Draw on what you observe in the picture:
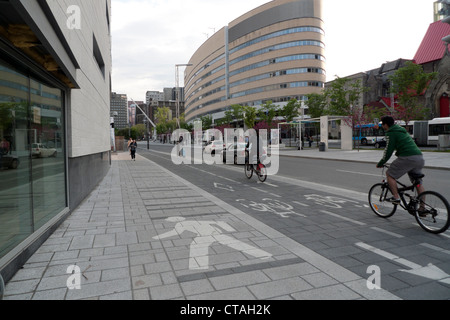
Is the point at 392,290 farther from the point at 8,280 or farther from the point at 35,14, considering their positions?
the point at 35,14

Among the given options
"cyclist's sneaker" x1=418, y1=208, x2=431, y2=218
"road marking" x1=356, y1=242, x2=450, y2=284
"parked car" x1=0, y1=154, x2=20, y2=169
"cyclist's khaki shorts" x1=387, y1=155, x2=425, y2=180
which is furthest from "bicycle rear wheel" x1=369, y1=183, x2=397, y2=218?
"parked car" x1=0, y1=154, x2=20, y2=169

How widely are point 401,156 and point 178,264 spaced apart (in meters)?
4.34

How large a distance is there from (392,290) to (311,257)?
1.07 m

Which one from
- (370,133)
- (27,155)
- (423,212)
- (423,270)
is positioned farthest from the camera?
(370,133)

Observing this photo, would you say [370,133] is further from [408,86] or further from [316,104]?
[316,104]

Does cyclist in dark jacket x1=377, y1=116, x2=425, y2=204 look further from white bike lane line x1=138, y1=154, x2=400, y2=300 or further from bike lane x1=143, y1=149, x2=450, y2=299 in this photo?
white bike lane line x1=138, y1=154, x2=400, y2=300

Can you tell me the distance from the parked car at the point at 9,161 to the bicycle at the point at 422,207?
6099 millimetres

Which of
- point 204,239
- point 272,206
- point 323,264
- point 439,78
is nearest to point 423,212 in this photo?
point 323,264

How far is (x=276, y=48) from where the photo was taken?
71.2m

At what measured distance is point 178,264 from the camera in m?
3.87

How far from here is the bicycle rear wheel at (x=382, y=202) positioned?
5.96 metres

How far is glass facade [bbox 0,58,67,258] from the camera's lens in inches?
142

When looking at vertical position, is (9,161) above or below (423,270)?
above

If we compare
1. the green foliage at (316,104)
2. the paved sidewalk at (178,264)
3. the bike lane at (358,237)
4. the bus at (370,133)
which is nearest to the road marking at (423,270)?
the bike lane at (358,237)
